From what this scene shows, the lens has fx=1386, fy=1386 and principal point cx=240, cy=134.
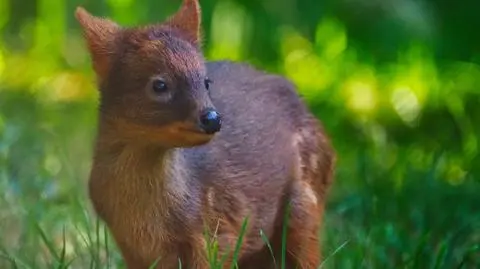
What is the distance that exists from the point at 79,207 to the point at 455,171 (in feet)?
6.15

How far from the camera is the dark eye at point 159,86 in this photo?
13.1ft

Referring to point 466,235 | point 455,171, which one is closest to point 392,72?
point 455,171

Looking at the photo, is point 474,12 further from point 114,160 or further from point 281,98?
point 114,160

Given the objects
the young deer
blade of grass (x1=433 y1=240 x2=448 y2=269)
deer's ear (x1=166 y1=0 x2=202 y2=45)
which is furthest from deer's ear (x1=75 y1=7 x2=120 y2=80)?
blade of grass (x1=433 y1=240 x2=448 y2=269)

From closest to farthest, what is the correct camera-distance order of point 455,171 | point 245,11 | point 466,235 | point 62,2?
point 466,235
point 455,171
point 245,11
point 62,2

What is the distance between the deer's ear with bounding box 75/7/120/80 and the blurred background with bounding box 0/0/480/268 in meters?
0.22

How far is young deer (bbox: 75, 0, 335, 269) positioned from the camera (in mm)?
4016

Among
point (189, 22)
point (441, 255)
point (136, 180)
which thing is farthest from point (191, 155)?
point (441, 255)

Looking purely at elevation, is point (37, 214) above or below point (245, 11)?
below

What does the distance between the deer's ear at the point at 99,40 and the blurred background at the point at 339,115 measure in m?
0.22

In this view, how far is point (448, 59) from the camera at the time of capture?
694cm

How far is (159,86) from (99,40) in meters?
0.30

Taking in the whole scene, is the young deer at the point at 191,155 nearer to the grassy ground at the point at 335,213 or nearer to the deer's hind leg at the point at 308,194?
the deer's hind leg at the point at 308,194

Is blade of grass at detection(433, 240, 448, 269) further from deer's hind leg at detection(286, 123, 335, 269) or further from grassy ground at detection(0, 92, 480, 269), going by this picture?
deer's hind leg at detection(286, 123, 335, 269)
